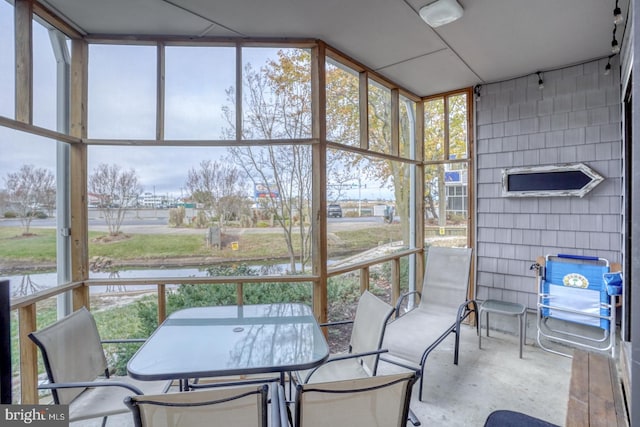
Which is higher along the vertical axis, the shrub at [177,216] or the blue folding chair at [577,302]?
the shrub at [177,216]

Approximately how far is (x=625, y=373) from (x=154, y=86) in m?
4.34

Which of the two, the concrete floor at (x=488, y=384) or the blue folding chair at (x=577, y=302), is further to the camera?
the blue folding chair at (x=577, y=302)

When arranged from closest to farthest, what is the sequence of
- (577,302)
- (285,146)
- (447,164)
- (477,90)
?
(285,146), (577,302), (477,90), (447,164)

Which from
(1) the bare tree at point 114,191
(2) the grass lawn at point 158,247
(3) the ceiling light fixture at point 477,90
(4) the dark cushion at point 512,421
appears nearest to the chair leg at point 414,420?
(4) the dark cushion at point 512,421

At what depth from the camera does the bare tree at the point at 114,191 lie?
2865 millimetres

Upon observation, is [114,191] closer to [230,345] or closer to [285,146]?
[285,146]

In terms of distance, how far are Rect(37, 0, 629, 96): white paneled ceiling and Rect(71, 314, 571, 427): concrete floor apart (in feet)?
10.6

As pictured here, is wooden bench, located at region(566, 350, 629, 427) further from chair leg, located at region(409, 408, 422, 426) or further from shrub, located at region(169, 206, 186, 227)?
shrub, located at region(169, 206, 186, 227)

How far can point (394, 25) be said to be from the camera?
278cm

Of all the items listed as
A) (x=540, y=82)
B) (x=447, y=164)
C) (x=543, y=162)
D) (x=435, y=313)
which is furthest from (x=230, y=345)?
(x=540, y=82)

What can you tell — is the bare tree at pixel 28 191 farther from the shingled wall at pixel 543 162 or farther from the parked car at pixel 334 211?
the shingled wall at pixel 543 162

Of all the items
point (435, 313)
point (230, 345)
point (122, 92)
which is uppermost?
point (122, 92)

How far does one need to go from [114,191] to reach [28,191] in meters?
0.59

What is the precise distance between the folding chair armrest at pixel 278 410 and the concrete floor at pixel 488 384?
4.69ft
